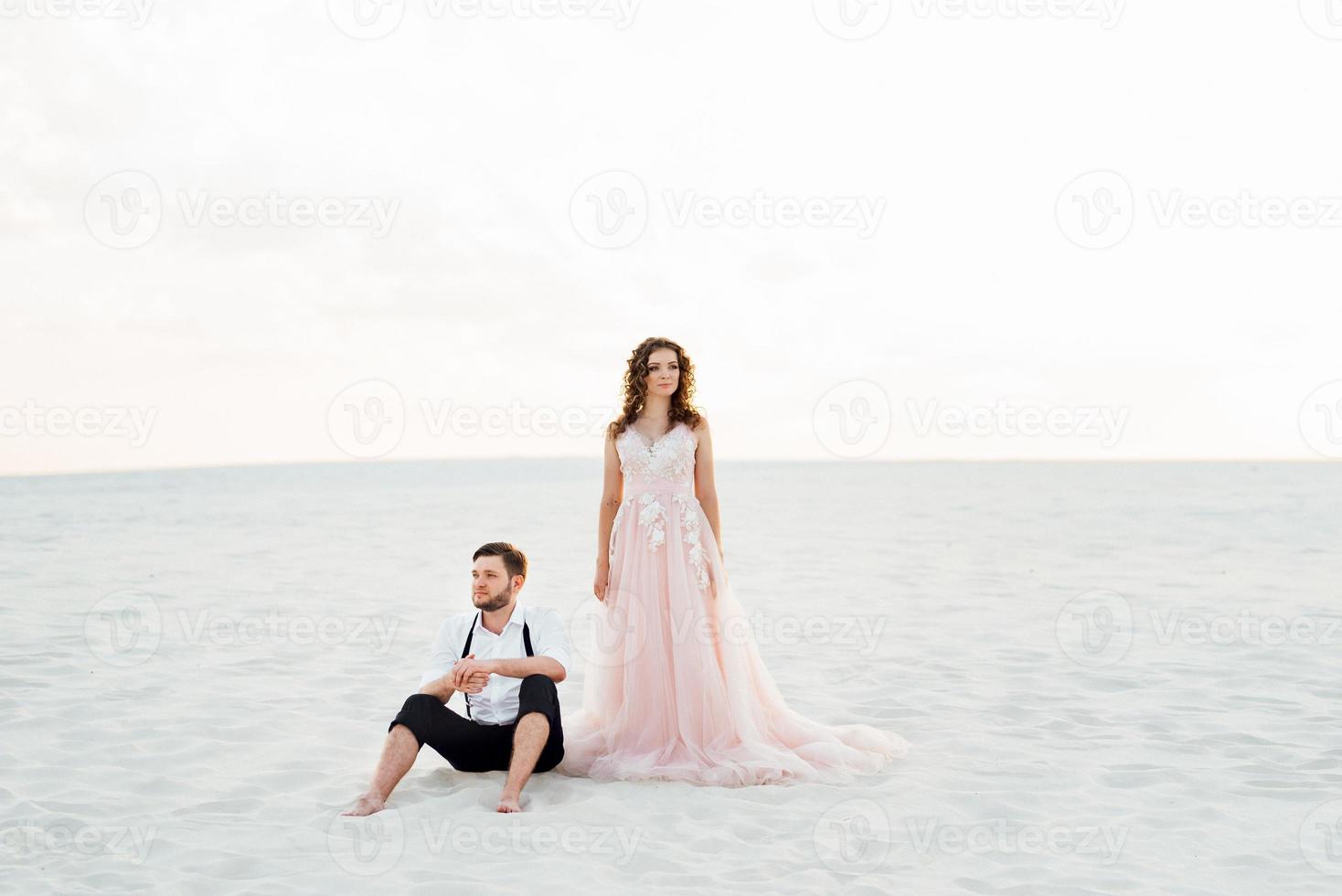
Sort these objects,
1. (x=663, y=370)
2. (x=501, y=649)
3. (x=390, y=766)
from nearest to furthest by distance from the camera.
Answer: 1. (x=390, y=766)
2. (x=501, y=649)
3. (x=663, y=370)

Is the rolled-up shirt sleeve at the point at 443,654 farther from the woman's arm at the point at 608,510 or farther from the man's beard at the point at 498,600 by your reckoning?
the woman's arm at the point at 608,510

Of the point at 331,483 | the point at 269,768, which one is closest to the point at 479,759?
the point at 269,768

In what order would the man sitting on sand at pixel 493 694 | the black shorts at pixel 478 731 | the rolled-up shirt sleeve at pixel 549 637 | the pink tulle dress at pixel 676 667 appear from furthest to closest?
1. the pink tulle dress at pixel 676 667
2. the rolled-up shirt sleeve at pixel 549 637
3. the black shorts at pixel 478 731
4. the man sitting on sand at pixel 493 694

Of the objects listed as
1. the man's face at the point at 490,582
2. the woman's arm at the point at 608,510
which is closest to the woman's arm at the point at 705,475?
the woman's arm at the point at 608,510

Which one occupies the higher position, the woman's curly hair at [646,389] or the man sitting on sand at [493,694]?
the woman's curly hair at [646,389]

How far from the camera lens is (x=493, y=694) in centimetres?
517

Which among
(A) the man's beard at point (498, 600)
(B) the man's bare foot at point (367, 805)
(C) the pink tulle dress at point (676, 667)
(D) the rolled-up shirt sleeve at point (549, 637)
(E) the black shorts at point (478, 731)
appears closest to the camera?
(B) the man's bare foot at point (367, 805)

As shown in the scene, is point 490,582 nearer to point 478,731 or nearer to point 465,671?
point 465,671

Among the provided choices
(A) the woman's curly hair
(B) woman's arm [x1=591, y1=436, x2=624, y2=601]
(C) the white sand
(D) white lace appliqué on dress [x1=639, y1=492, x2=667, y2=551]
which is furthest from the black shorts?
(A) the woman's curly hair

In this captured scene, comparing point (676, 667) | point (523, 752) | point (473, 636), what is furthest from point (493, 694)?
point (676, 667)

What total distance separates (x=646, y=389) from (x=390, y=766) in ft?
7.39

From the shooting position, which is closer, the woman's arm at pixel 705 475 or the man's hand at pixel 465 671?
the man's hand at pixel 465 671

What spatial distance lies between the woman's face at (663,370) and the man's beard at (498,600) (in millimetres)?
1284

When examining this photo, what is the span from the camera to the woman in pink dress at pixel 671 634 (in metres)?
5.44
